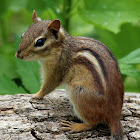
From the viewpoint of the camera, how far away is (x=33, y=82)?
346 cm

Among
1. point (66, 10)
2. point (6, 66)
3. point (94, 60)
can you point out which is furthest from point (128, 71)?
point (6, 66)

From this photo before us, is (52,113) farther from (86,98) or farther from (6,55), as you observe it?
(6,55)

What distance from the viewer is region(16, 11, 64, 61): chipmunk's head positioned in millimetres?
2742

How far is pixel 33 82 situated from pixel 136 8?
77.5 inches

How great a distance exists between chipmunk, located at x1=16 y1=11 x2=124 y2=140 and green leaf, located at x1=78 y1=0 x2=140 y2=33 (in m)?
1.04

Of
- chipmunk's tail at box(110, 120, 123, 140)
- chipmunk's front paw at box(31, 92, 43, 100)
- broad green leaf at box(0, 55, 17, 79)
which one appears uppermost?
broad green leaf at box(0, 55, 17, 79)

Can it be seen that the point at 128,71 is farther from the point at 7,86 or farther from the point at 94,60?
the point at 7,86

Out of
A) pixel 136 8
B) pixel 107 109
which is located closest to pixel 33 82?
pixel 107 109

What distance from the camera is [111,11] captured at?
4148 millimetres

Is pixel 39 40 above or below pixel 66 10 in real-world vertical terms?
below

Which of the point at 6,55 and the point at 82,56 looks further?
the point at 6,55

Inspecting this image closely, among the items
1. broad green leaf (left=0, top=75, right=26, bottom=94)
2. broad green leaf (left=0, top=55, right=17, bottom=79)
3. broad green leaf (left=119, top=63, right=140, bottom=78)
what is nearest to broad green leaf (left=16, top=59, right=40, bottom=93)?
broad green leaf (left=0, top=75, right=26, bottom=94)

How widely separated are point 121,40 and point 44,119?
2114 millimetres

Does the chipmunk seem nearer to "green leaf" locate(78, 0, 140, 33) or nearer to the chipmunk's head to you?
the chipmunk's head
